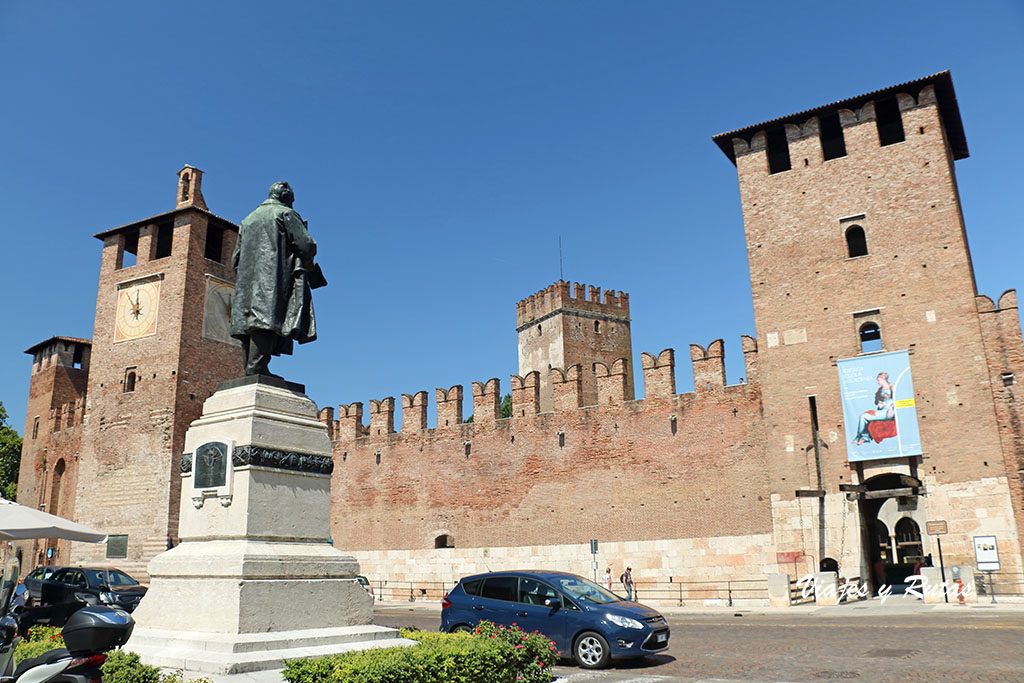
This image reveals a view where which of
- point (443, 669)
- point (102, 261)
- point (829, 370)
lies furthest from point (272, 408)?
point (102, 261)

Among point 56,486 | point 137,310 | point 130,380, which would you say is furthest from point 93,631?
point 56,486

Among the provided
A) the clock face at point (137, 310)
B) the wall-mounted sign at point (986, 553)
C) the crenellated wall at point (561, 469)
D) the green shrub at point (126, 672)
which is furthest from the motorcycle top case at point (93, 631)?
the clock face at point (137, 310)

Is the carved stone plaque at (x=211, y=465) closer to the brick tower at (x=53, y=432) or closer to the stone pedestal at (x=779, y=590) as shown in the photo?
the stone pedestal at (x=779, y=590)

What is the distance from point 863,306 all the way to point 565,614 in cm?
1432

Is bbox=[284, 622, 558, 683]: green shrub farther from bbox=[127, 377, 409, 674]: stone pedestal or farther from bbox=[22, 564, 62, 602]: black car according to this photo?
bbox=[22, 564, 62, 602]: black car

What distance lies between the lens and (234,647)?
5707 millimetres

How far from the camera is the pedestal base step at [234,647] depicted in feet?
18.4

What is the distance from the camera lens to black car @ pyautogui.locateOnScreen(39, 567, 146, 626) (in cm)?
1484

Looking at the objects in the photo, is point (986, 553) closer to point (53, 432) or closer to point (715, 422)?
point (715, 422)

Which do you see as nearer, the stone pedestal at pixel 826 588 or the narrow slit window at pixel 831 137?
the stone pedestal at pixel 826 588

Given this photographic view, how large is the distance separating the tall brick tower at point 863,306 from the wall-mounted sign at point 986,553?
120 centimetres

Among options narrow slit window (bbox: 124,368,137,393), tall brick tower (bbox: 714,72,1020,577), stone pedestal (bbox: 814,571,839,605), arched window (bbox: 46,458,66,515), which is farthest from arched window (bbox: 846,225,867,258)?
arched window (bbox: 46,458,66,515)

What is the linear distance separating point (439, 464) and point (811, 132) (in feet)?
52.5

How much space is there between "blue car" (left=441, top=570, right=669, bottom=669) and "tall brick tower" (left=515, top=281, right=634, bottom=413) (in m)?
34.5
